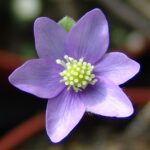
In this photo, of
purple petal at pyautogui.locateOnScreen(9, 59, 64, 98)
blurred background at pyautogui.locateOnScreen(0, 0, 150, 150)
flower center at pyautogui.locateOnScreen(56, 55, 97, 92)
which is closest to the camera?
purple petal at pyautogui.locateOnScreen(9, 59, 64, 98)

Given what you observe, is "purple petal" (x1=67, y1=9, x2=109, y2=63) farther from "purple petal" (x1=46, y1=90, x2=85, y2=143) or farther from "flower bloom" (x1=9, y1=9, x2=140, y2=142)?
"purple petal" (x1=46, y1=90, x2=85, y2=143)

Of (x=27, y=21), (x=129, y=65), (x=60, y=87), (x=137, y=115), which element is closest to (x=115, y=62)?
(x=129, y=65)

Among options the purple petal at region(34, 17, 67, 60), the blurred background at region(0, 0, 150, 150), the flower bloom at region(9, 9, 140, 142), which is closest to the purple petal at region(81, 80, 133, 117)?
the flower bloom at region(9, 9, 140, 142)

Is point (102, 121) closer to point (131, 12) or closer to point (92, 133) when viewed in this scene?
point (92, 133)

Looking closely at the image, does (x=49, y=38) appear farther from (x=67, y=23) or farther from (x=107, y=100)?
(x=107, y=100)

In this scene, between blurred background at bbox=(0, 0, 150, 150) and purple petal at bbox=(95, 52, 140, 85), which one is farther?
blurred background at bbox=(0, 0, 150, 150)

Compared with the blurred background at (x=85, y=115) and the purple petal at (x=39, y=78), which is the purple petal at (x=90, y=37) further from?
the blurred background at (x=85, y=115)

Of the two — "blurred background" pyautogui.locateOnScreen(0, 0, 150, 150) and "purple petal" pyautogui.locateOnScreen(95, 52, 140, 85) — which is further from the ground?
Result: "purple petal" pyautogui.locateOnScreen(95, 52, 140, 85)
